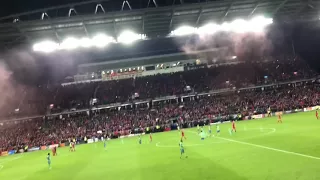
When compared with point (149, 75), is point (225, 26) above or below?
above

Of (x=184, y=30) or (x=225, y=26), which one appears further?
(x=225, y=26)

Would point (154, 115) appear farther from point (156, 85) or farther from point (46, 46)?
point (46, 46)

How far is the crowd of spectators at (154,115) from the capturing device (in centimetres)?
6084

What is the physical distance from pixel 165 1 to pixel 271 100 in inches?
1323

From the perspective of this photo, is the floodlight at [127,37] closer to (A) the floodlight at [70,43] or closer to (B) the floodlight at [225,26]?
(A) the floodlight at [70,43]

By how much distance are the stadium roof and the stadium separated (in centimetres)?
20

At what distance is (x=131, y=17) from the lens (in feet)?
157

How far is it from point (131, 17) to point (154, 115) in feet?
86.8

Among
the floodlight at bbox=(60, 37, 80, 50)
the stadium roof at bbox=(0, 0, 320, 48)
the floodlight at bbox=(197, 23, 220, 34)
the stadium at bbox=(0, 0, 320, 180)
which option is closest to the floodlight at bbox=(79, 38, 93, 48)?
the stadium at bbox=(0, 0, 320, 180)

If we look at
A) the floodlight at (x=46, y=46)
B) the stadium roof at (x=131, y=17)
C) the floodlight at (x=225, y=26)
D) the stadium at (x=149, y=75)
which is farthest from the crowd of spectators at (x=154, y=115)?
the stadium roof at (x=131, y=17)

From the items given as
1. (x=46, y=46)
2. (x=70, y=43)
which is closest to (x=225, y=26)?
(x=70, y=43)

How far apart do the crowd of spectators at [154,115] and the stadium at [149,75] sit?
241mm

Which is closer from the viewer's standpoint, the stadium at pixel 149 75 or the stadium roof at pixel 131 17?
the stadium roof at pixel 131 17

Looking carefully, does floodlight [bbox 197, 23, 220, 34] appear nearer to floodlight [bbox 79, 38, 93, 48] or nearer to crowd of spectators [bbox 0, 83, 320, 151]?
crowd of spectators [bbox 0, 83, 320, 151]
